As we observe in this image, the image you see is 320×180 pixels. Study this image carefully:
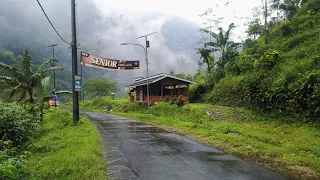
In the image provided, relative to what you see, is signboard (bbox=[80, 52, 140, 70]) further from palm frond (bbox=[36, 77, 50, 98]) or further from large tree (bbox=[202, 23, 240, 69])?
large tree (bbox=[202, 23, 240, 69])

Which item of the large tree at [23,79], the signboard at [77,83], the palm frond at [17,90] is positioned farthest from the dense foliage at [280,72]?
the palm frond at [17,90]

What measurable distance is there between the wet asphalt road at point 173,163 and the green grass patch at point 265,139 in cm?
72

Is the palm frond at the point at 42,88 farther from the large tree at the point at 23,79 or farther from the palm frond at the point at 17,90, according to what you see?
the palm frond at the point at 17,90

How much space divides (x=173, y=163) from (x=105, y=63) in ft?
42.1

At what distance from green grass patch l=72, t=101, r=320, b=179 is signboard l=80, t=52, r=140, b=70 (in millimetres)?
4555

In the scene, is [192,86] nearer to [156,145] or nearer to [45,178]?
[156,145]

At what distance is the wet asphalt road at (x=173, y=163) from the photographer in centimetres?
629

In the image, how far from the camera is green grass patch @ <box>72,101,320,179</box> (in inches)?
296

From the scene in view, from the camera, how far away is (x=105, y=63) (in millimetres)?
18859

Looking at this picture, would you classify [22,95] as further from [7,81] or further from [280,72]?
[280,72]

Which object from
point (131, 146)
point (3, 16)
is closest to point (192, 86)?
point (131, 146)

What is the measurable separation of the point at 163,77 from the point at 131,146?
20.3m

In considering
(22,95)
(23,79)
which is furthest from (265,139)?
(22,95)

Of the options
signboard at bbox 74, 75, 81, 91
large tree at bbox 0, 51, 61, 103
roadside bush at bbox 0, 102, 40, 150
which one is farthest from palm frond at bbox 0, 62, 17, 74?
roadside bush at bbox 0, 102, 40, 150
